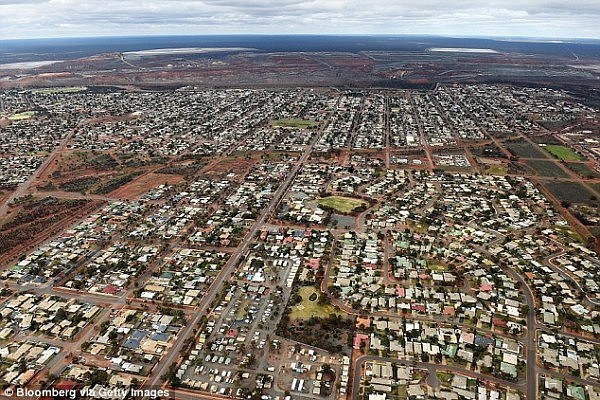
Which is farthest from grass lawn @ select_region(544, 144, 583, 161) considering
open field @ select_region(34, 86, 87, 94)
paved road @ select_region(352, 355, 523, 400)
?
open field @ select_region(34, 86, 87, 94)

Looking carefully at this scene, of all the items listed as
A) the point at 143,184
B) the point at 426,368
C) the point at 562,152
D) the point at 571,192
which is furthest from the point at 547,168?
the point at 143,184

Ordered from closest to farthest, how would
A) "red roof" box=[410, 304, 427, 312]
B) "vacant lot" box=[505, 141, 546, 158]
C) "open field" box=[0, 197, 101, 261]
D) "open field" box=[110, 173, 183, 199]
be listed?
1. "red roof" box=[410, 304, 427, 312]
2. "open field" box=[0, 197, 101, 261]
3. "open field" box=[110, 173, 183, 199]
4. "vacant lot" box=[505, 141, 546, 158]

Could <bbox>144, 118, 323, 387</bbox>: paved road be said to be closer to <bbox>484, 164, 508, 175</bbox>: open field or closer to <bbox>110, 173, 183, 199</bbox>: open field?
<bbox>110, 173, 183, 199</bbox>: open field

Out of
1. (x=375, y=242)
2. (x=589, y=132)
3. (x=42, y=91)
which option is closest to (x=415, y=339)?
(x=375, y=242)

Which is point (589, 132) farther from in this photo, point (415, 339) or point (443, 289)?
point (415, 339)

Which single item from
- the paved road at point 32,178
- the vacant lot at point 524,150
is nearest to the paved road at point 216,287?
the paved road at point 32,178

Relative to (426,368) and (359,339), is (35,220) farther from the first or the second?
(426,368)
